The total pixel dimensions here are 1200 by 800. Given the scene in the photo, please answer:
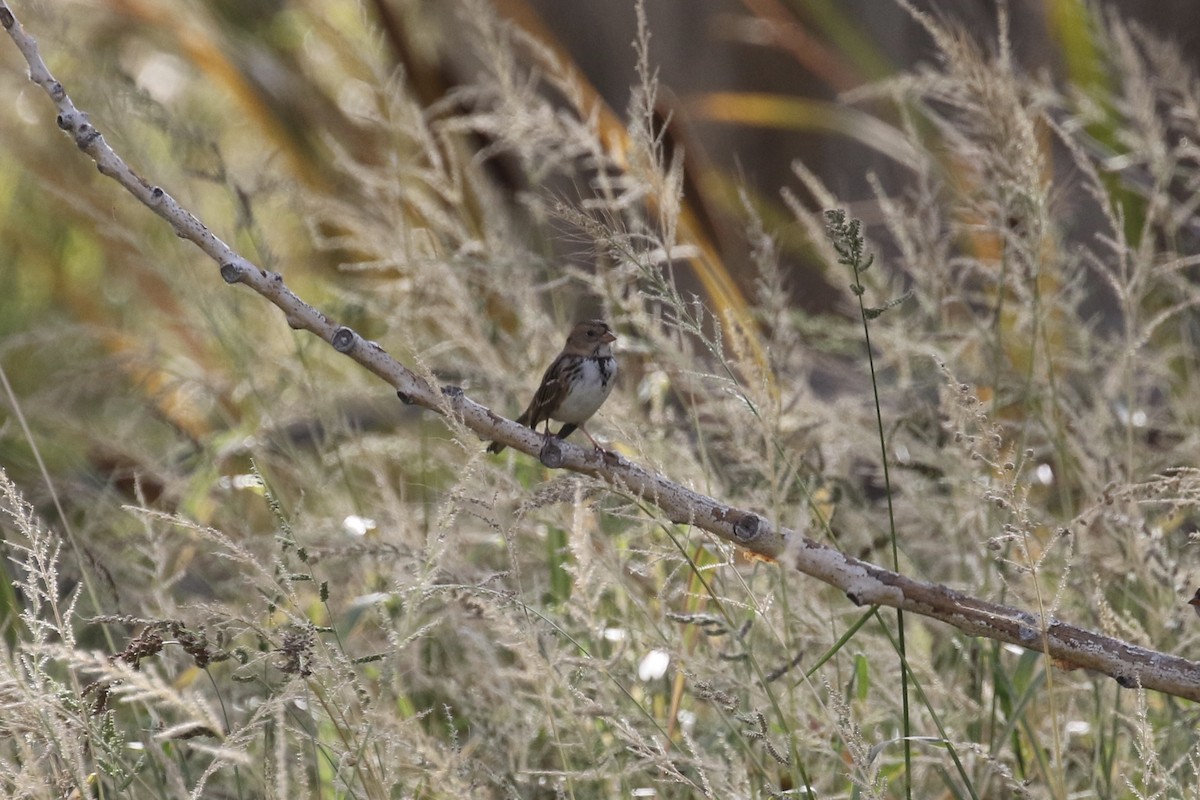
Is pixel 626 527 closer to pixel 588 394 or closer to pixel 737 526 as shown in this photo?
pixel 588 394

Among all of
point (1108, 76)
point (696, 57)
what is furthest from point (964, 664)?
point (696, 57)

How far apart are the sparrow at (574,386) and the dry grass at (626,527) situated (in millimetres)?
78

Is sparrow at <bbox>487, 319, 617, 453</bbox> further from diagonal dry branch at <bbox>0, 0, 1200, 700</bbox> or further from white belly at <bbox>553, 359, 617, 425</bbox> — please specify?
diagonal dry branch at <bbox>0, 0, 1200, 700</bbox>

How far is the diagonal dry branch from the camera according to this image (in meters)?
1.72

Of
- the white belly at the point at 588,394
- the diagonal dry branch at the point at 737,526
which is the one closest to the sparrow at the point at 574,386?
the white belly at the point at 588,394

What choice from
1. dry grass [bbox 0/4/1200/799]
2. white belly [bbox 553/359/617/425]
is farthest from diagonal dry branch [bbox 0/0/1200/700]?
white belly [bbox 553/359/617/425]

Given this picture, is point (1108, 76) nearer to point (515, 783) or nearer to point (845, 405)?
point (845, 405)

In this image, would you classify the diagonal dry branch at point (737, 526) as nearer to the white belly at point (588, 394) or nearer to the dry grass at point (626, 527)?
the dry grass at point (626, 527)

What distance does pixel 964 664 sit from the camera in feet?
8.82

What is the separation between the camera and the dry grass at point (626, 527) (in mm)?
1681

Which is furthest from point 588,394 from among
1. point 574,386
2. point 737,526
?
point 737,526

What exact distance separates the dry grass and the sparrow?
3.1 inches

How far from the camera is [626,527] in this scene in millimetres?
2936

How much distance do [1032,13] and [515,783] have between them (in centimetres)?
411
